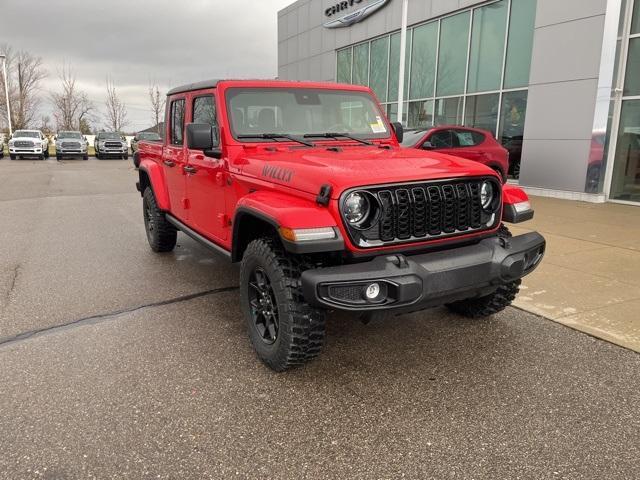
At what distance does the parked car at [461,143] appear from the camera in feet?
33.4

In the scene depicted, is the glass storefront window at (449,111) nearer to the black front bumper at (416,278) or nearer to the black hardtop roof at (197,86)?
the black hardtop roof at (197,86)

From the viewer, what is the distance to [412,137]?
1027cm

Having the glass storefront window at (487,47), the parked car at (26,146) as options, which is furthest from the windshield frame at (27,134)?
the glass storefront window at (487,47)

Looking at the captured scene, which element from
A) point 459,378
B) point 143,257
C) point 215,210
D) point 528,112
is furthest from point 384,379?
point 528,112

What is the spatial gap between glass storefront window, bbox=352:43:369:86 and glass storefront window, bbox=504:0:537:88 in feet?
22.0

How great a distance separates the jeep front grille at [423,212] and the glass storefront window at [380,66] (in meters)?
15.5

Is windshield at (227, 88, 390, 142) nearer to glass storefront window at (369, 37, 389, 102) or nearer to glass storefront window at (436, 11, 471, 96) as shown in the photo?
glass storefront window at (436, 11, 471, 96)

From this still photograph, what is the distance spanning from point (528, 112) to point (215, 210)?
985cm

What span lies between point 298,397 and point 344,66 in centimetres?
1868

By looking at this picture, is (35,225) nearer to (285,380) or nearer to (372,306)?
(285,380)

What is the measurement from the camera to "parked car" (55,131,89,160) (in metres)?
27.7

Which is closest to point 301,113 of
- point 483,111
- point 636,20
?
point 636,20

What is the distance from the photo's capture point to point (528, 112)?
1173 cm

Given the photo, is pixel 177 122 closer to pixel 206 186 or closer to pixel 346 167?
pixel 206 186
